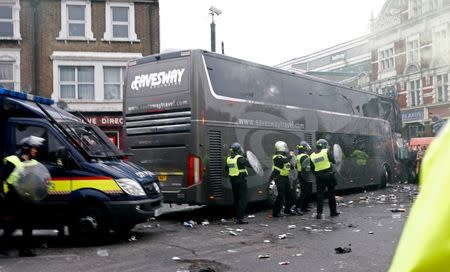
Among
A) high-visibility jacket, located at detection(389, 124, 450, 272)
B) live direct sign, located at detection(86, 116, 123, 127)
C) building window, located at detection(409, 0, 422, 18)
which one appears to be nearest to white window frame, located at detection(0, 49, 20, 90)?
live direct sign, located at detection(86, 116, 123, 127)

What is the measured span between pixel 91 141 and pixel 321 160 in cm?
518

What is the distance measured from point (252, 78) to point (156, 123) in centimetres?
281

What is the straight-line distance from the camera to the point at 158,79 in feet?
36.9

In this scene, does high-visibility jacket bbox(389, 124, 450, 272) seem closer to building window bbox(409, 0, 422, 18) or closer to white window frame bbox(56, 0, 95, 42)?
building window bbox(409, 0, 422, 18)

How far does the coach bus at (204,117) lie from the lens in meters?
10.7

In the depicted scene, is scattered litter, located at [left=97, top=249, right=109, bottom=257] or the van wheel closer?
scattered litter, located at [left=97, top=249, right=109, bottom=257]

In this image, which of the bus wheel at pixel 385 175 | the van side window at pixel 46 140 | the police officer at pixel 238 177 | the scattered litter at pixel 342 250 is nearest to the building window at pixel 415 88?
the bus wheel at pixel 385 175

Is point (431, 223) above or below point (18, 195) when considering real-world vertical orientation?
above

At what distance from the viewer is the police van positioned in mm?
7879

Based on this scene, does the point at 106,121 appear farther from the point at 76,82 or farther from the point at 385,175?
the point at 385,175

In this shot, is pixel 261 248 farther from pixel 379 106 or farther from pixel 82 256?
pixel 379 106

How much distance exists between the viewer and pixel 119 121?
23.9m

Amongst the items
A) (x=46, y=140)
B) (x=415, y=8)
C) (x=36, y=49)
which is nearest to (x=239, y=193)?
(x=46, y=140)

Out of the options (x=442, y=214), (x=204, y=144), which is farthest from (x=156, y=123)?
(x=442, y=214)
